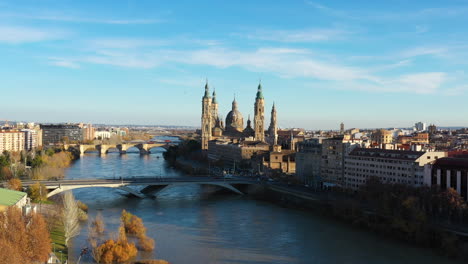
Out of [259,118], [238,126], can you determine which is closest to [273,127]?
[259,118]

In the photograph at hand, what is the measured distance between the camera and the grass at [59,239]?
1472 centimetres

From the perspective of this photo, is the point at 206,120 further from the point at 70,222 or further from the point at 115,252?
the point at 115,252

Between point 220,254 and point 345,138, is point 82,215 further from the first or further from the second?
point 345,138

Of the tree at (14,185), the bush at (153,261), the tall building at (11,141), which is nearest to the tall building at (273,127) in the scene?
the tall building at (11,141)

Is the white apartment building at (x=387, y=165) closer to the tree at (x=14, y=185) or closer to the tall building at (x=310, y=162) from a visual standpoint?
the tall building at (x=310, y=162)

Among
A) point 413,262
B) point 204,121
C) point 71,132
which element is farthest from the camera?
point 71,132

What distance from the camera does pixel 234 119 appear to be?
61750 mm

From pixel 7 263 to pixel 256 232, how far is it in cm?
988

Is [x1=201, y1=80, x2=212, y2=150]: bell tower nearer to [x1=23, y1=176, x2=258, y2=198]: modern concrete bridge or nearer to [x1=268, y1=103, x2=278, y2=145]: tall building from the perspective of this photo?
[x1=268, y1=103, x2=278, y2=145]: tall building

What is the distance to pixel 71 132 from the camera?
84.4 meters

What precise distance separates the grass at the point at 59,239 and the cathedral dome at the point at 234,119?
1705 inches

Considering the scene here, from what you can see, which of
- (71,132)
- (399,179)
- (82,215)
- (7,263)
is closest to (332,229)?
(399,179)

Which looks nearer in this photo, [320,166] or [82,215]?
[82,215]

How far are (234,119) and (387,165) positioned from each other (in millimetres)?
38004
